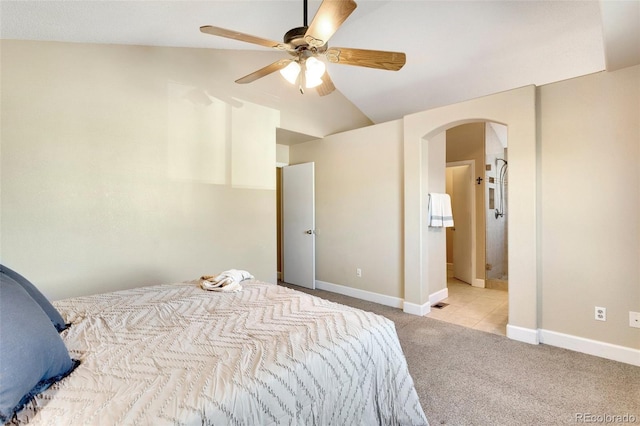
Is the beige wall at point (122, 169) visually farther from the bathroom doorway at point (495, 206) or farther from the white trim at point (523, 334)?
the bathroom doorway at point (495, 206)

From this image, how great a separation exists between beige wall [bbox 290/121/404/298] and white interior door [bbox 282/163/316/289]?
0.19m

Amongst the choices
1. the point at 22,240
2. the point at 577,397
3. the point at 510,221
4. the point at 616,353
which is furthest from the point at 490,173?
the point at 22,240

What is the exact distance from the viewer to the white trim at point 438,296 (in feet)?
12.6

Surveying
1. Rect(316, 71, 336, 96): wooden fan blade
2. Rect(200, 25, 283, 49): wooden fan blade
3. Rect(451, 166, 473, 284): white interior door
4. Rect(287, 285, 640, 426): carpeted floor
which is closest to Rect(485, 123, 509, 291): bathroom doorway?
Rect(451, 166, 473, 284): white interior door

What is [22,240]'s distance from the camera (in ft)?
7.18

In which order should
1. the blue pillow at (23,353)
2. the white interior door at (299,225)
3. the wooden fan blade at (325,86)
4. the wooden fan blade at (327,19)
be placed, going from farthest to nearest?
the white interior door at (299,225) < the wooden fan blade at (325,86) < the wooden fan blade at (327,19) < the blue pillow at (23,353)

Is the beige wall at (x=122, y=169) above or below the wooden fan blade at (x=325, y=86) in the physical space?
below

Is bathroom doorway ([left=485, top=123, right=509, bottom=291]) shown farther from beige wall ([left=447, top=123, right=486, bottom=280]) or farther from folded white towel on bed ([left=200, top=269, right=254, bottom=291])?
folded white towel on bed ([left=200, top=269, right=254, bottom=291])

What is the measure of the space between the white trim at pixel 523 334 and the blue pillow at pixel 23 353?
130 inches

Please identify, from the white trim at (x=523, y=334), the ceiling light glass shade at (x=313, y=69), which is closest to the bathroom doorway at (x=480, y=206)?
the white trim at (x=523, y=334)

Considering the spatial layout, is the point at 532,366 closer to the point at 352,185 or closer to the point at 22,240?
the point at 352,185

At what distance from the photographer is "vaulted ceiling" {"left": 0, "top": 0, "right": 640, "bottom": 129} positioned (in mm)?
2076

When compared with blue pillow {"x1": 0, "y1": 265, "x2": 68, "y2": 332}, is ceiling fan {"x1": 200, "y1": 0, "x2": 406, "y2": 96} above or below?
above

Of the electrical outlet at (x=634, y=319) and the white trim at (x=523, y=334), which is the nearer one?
the electrical outlet at (x=634, y=319)
